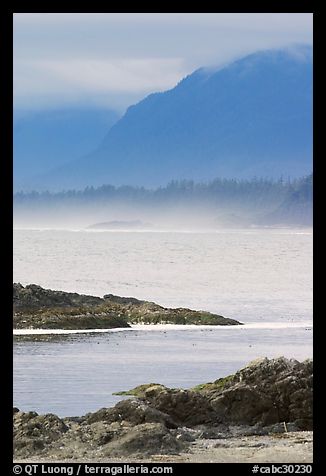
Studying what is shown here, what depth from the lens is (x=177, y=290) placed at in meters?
7.30

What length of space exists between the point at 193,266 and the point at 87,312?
89 centimetres

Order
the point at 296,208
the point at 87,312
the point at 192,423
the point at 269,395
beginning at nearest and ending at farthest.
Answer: the point at 192,423, the point at 269,395, the point at 296,208, the point at 87,312

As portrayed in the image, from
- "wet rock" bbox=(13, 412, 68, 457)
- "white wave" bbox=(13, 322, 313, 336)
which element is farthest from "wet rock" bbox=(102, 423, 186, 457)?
"white wave" bbox=(13, 322, 313, 336)

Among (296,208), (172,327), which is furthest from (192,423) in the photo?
(296,208)

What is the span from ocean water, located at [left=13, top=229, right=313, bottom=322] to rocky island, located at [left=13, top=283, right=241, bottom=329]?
0.26 ft

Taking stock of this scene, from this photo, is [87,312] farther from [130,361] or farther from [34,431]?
[34,431]

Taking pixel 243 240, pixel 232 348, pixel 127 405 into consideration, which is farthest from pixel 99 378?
pixel 243 240

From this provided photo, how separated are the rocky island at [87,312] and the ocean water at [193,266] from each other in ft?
0.26

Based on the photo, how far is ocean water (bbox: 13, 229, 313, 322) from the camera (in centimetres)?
723

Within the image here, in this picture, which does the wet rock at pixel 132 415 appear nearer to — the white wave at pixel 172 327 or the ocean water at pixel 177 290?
the ocean water at pixel 177 290

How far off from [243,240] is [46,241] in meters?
1.29

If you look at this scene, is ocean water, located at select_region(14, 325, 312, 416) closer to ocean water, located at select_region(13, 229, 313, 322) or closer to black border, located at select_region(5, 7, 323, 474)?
ocean water, located at select_region(13, 229, 313, 322)

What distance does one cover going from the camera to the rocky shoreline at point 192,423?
20.7 feet

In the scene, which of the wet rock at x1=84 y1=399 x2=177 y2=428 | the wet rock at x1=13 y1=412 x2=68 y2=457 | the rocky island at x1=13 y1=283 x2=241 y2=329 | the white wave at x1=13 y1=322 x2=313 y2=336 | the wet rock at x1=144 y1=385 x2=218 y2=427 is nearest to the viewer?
the wet rock at x1=13 y1=412 x2=68 y2=457
